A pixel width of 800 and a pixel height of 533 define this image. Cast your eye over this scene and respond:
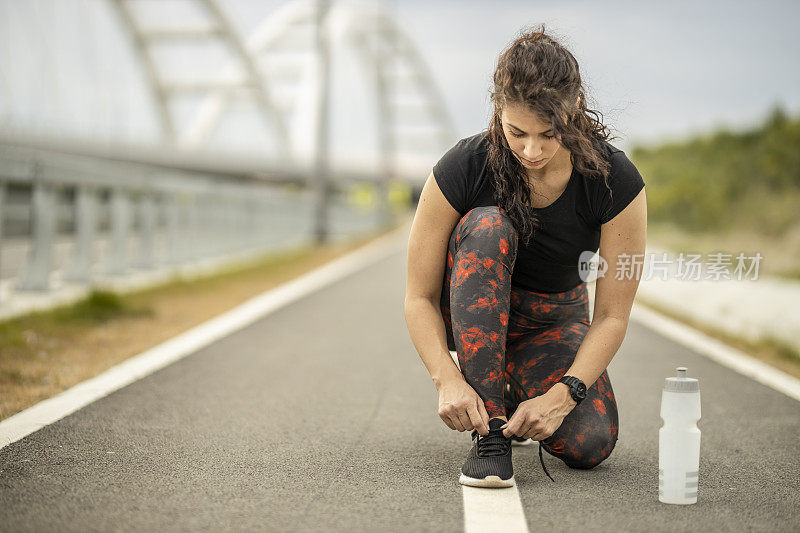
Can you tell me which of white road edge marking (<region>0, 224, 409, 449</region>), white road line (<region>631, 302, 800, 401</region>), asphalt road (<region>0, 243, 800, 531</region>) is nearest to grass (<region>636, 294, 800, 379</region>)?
white road line (<region>631, 302, 800, 401</region>)

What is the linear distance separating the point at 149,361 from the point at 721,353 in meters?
4.03

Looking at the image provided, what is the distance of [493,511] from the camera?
3.00m

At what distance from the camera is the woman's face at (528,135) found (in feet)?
10.0

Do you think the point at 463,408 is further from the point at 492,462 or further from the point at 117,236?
the point at 117,236

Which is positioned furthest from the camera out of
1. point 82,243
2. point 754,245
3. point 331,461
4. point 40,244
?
point 754,245

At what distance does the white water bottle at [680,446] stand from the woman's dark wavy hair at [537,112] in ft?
2.63

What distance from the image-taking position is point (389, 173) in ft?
135

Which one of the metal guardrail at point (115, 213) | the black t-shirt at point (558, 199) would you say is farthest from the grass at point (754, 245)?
the black t-shirt at point (558, 199)

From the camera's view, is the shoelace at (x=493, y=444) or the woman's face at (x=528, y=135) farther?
the shoelace at (x=493, y=444)

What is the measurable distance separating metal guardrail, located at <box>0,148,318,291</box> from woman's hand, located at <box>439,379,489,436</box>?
5.94m

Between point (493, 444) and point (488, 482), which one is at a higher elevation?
point (493, 444)

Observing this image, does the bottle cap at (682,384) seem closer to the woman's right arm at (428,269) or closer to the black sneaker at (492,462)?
the black sneaker at (492,462)

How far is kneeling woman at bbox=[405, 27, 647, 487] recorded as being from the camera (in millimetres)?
3125

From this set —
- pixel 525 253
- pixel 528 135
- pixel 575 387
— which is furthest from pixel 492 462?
pixel 528 135
